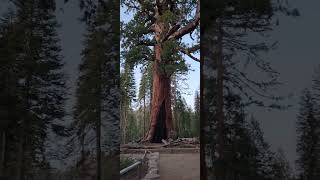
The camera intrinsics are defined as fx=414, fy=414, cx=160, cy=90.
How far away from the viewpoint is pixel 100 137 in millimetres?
4641

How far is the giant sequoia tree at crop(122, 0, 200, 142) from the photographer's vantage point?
13.9 m

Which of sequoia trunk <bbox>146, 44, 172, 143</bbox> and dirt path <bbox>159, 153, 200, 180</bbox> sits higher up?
sequoia trunk <bbox>146, 44, 172, 143</bbox>

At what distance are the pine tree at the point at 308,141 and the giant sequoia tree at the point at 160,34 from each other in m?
9.38

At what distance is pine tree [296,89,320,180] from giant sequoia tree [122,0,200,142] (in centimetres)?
938

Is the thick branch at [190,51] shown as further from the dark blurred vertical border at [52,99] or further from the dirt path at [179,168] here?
the dark blurred vertical border at [52,99]

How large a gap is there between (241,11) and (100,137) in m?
2.08

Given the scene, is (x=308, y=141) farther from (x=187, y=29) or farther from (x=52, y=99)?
(x=187, y=29)

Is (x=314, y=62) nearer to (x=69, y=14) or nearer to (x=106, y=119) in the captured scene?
(x=106, y=119)

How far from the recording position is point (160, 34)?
14.7 meters

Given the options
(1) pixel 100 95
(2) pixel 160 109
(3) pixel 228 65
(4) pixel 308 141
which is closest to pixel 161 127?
(2) pixel 160 109

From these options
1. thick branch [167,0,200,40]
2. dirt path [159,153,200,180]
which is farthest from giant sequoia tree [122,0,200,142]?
dirt path [159,153,200,180]

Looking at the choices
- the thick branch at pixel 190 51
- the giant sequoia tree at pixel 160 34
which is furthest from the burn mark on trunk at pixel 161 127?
the thick branch at pixel 190 51

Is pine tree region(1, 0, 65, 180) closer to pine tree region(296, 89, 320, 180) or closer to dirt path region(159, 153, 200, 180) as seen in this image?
pine tree region(296, 89, 320, 180)

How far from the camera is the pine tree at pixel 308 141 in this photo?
425 centimetres
